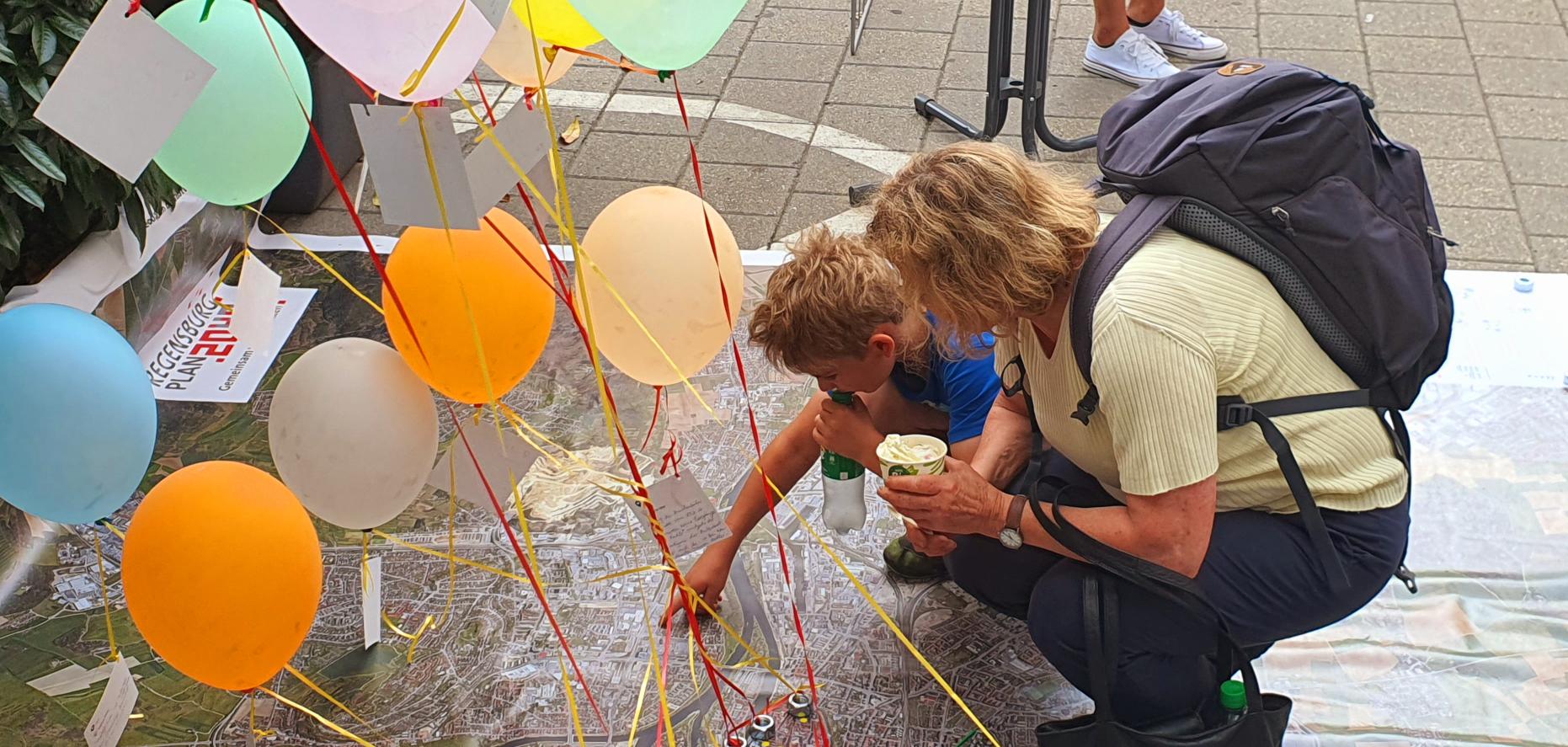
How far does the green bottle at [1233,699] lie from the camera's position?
165 centimetres

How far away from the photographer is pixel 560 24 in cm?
144

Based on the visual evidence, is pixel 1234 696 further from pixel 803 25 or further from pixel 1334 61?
pixel 803 25

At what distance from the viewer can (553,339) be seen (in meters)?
2.66

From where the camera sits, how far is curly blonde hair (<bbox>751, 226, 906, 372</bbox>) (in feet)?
5.65

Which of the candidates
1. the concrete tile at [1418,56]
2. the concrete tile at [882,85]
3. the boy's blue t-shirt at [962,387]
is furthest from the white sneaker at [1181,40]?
the boy's blue t-shirt at [962,387]

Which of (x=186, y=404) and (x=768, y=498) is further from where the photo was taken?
(x=186, y=404)

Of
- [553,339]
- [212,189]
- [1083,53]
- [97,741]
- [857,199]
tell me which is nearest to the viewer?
[212,189]

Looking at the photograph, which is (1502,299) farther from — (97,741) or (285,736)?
(97,741)

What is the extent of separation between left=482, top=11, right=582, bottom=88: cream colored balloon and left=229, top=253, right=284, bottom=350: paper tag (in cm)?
38

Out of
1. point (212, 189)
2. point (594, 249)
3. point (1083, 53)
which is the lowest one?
point (1083, 53)

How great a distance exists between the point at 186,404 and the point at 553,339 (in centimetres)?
69

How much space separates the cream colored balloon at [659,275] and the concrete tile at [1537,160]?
2.43 m

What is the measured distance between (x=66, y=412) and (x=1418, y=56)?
356 cm

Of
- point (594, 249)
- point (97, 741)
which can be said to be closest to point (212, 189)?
point (594, 249)
